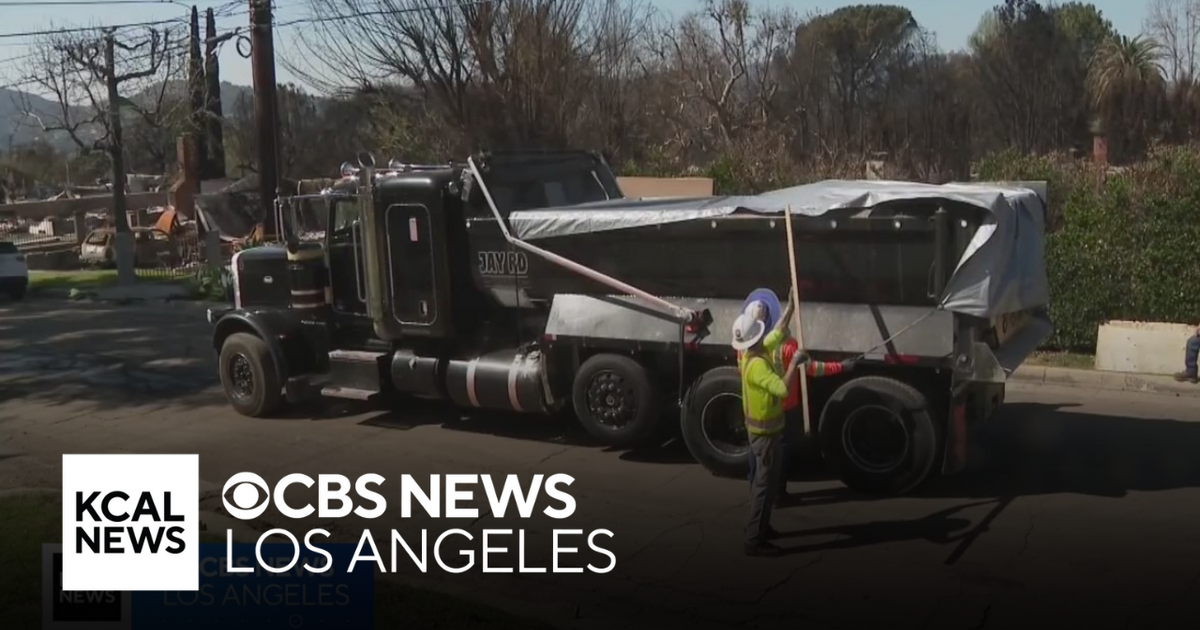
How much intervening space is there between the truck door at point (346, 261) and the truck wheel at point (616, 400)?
297 centimetres

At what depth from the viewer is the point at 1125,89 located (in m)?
35.3

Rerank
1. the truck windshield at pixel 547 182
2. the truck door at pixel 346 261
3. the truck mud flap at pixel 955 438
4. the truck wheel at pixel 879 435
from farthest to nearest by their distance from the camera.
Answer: the truck door at pixel 346 261 < the truck windshield at pixel 547 182 < the truck wheel at pixel 879 435 < the truck mud flap at pixel 955 438

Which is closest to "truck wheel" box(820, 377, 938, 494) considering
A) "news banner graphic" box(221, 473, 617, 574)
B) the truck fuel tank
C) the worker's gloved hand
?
the worker's gloved hand

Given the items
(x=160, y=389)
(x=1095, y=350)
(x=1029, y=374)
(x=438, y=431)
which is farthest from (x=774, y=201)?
(x=160, y=389)

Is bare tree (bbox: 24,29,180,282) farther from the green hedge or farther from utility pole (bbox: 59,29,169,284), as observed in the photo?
the green hedge

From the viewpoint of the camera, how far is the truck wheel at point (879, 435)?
9.59 m

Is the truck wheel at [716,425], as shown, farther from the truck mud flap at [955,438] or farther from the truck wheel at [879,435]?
the truck mud flap at [955,438]

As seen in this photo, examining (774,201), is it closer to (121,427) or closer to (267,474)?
(267,474)

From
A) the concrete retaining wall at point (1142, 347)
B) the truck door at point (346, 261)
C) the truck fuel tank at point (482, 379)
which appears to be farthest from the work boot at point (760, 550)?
the concrete retaining wall at point (1142, 347)

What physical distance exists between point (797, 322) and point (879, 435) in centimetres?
110

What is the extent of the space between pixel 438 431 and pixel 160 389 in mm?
4570

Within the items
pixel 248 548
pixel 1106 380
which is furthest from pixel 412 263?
pixel 1106 380

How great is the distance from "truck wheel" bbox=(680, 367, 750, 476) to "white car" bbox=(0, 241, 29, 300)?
893 inches

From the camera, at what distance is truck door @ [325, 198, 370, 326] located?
42.6 feet
